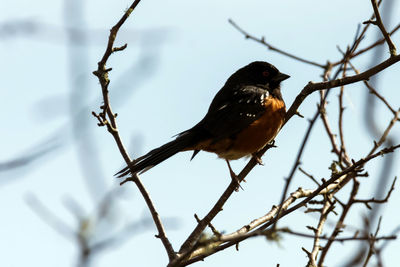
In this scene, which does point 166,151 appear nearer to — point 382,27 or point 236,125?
point 236,125

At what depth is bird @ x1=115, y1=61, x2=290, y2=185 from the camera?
4801mm

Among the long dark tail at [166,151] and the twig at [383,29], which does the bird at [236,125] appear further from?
the twig at [383,29]

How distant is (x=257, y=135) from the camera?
485 cm

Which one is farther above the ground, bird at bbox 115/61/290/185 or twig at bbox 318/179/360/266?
bird at bbox 115/61/290/185

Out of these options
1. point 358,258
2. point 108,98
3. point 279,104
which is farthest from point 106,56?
point 279,104

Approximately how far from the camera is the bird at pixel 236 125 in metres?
4.80

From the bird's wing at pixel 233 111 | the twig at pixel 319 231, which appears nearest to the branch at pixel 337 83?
the twig at pixel 319 231

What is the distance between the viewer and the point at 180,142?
4750mm

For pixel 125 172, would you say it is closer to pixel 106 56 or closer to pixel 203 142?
pixel 106 56

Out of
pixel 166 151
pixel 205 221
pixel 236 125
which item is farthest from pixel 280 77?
pixel 205 221

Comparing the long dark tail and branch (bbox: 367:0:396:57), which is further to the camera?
the long dark tail

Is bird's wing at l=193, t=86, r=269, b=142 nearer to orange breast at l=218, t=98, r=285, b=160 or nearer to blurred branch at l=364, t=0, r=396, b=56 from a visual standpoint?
orange breast at l=218, t=98, r=285, b=160

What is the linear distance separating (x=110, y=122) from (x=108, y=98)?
7.2 inches

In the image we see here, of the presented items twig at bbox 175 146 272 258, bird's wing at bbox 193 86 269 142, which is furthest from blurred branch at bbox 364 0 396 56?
bird's wing at bbox 193 86 269 142
